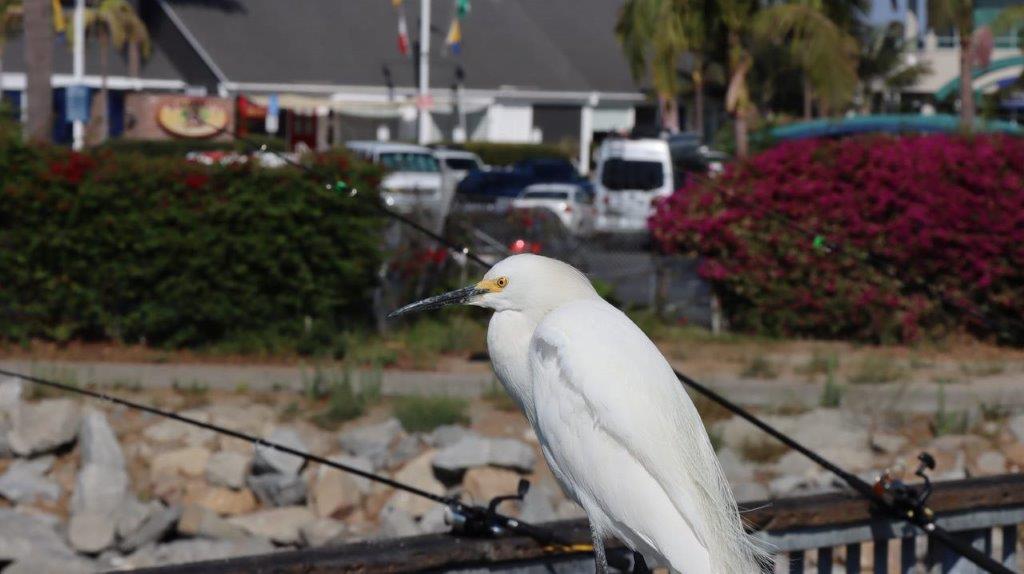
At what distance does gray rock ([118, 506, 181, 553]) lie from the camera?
1065 centimetres

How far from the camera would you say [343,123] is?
45875 mm

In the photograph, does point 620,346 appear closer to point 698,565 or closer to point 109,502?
point 698,565

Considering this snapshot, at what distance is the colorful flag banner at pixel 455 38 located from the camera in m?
45.5

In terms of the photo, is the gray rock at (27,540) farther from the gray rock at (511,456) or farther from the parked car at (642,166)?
the parked car at (642,166)

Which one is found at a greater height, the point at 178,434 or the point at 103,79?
the point at 103,79

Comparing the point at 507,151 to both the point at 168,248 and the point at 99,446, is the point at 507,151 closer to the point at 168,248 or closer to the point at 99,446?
the point at 168,248

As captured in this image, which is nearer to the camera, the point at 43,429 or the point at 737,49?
the point at 43,429

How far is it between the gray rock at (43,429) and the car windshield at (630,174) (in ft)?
54.5

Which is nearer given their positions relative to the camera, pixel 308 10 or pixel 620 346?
pixel 620 346

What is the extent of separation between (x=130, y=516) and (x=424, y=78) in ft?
115

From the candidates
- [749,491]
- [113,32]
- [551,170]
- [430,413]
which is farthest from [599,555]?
[113,32]

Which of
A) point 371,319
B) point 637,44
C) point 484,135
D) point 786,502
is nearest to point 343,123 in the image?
point 484,135

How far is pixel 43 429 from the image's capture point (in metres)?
12.1

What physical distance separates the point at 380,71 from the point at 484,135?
4.83m
